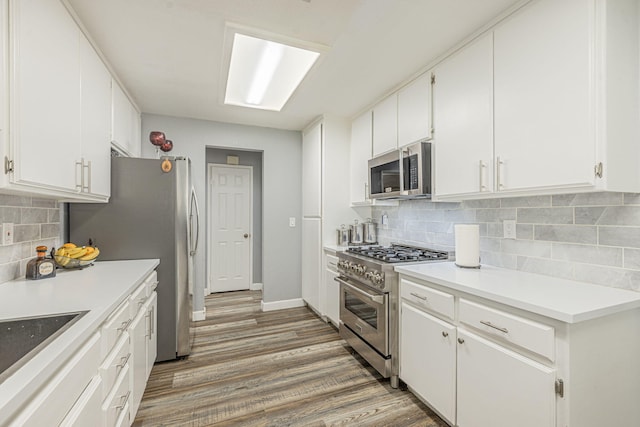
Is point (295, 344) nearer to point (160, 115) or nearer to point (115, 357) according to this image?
point (115, 357)

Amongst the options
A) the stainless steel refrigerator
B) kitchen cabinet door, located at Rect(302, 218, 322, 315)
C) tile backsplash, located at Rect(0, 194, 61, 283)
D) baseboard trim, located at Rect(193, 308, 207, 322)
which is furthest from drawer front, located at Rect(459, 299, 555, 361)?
baseboard trim, located at Rect(193, 308, 207, 322)

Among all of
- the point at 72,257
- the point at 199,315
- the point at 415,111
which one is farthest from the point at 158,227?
the point at 415,111

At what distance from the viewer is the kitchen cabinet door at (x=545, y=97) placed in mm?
1305

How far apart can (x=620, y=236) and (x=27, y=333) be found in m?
2.55

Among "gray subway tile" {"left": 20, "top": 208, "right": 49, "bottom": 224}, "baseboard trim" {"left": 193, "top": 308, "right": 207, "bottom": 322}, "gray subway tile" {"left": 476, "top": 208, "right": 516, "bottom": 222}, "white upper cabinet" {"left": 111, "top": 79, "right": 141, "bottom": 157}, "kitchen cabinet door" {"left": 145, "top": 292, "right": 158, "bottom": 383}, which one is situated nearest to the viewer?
"gray subway tile" {"left": 20, "top": 208, "right": 49, "bottom": 224}

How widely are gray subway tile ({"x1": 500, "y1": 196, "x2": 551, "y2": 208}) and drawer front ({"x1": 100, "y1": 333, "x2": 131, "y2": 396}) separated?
2.38 m

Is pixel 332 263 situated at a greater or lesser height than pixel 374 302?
greater

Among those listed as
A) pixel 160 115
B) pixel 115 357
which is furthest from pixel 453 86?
pixel 160 115

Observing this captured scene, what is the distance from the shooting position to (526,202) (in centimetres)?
183

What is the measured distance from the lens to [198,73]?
92.4 inches

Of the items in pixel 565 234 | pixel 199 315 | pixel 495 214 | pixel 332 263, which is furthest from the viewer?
pixel 199 315

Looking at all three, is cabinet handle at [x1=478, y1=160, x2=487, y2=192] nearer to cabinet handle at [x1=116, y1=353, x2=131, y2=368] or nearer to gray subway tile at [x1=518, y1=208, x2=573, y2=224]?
gray subway tile at [x1=518, y1=208, x2=573, y2=224]

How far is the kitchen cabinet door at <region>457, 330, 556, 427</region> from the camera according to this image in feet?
3.87

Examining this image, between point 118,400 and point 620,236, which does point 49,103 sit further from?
point 620,236
